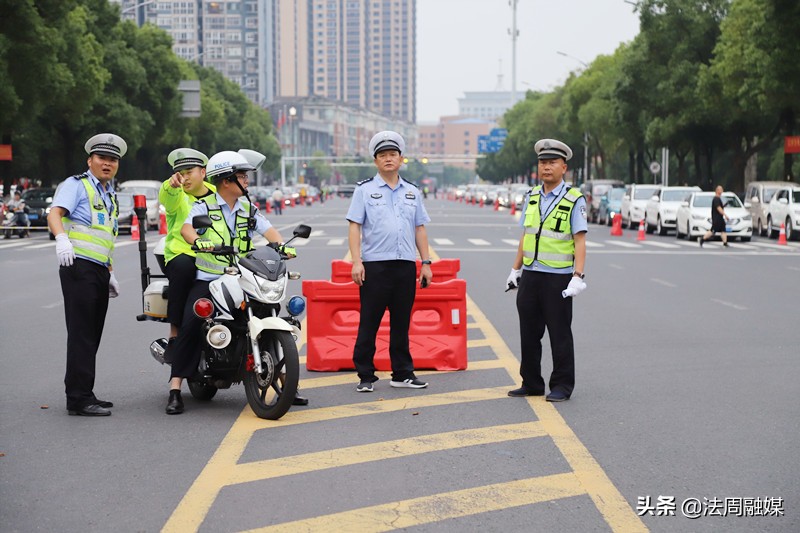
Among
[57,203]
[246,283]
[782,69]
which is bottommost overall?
[246,283]

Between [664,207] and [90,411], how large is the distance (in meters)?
35.3

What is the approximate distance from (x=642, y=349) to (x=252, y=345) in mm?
4929

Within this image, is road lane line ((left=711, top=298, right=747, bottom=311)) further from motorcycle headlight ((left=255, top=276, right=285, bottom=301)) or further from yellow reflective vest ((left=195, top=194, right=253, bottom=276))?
motorcycle headlight ((left=255, top=276, right=285, bottom=301))

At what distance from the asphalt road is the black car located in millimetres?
32632

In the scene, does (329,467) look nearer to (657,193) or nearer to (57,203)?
(57,203)

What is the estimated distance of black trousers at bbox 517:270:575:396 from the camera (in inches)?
352

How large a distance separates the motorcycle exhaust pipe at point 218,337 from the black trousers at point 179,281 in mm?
488

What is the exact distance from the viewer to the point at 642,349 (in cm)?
1185

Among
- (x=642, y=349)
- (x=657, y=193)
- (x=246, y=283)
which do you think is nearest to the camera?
(x=246, y=283)

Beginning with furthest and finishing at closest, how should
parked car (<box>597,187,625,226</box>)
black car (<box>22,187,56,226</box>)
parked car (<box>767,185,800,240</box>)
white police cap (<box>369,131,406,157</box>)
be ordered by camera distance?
parked car (<box>597,187,625,226</box>) < black car (<box>22,187,56,226</box>) < parked car (<box>767,185,800,240</box>) < white police cap (<box>369,131,406,157</box>)

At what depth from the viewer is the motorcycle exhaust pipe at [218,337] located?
8164 mm

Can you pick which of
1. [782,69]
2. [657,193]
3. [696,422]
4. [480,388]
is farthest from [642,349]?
[657,193]

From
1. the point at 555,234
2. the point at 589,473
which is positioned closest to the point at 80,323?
the point at 555,234

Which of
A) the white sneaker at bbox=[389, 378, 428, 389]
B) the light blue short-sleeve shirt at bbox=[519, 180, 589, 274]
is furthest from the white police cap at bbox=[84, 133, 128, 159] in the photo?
the light blue short-sleeve shirt at bbox=[519, 180, 589, 274]
